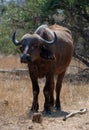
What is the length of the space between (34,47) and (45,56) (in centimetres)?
37

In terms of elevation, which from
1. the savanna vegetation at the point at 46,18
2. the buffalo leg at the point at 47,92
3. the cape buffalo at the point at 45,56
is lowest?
the savanna vegetation at the point at 46,18

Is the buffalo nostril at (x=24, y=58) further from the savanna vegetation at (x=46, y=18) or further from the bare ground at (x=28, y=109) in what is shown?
the savanna vegetation at (x=46, y=18)

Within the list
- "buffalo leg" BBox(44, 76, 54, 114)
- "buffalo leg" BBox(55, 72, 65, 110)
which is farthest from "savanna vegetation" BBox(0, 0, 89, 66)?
"buffalo leg" BBox(44, 76, 54, 114)

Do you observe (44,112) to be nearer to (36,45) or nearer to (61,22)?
(36,45)

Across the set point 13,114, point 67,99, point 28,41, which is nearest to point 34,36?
point 28,41

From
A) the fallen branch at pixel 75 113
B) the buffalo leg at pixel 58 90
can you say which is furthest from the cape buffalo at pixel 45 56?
the fallen branch at pixel 75 113

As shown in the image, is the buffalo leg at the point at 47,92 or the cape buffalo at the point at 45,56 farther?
the buffalo leg at the point at 47,92

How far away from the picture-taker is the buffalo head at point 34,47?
383 inches

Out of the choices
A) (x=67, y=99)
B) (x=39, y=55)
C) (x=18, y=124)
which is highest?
(x=39, y=55)

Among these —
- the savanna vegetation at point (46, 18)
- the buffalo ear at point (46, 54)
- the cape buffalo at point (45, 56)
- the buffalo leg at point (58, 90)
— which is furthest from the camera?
the savanna vegetation at point (46, 18)

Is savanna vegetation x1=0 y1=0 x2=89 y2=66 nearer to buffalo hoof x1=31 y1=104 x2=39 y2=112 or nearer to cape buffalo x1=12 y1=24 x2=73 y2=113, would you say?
cape buffalo x1=12 y1=24 x2=73 y2=113

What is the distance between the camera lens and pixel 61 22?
65.5 feet

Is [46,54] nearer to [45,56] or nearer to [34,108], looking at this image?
[45,56]

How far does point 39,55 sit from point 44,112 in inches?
52.3
